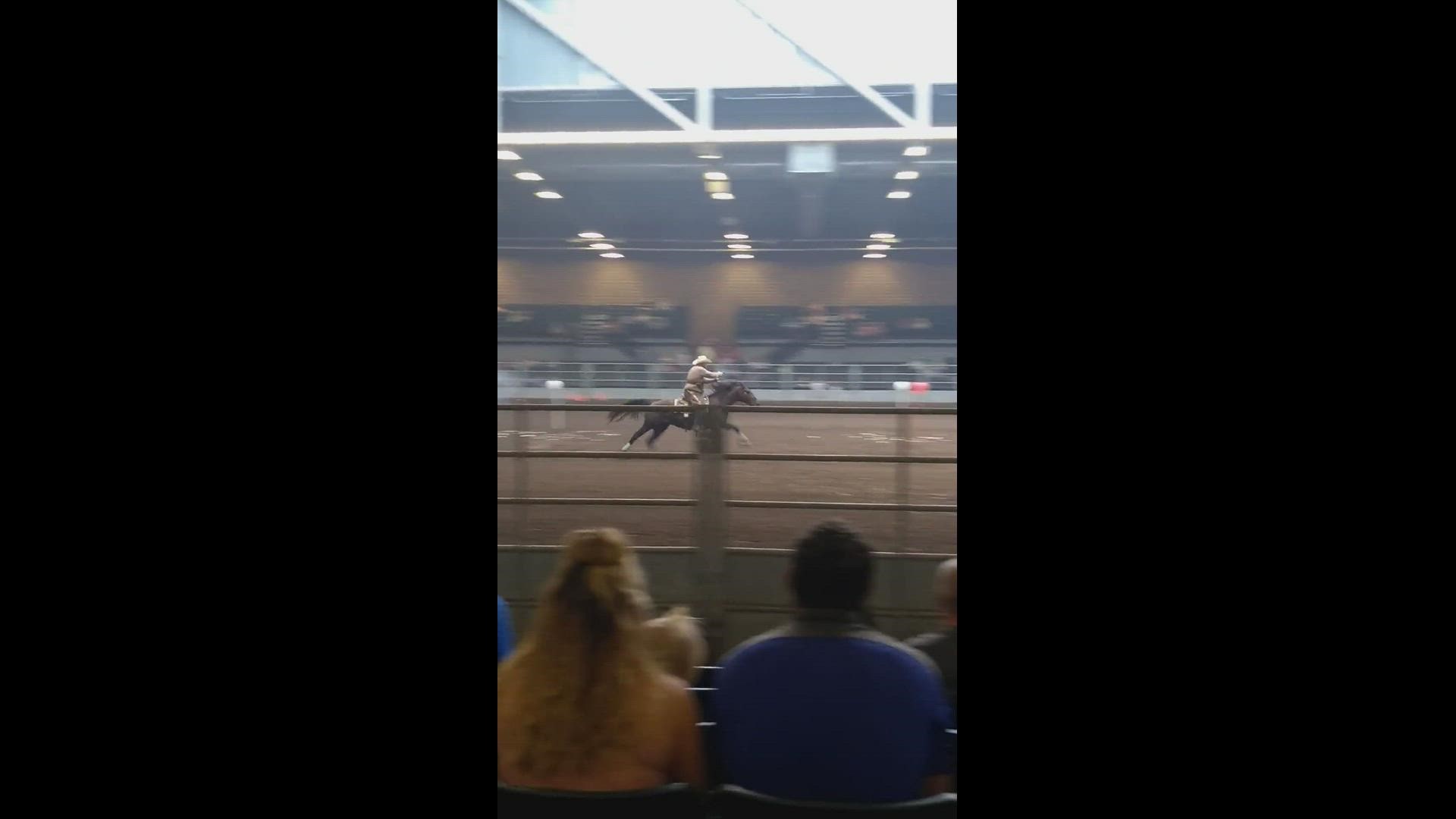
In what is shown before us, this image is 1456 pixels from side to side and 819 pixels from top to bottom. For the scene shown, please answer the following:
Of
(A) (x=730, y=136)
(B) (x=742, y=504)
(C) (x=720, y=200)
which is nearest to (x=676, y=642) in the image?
(B) (x=742, y=504)

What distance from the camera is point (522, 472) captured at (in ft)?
5.68

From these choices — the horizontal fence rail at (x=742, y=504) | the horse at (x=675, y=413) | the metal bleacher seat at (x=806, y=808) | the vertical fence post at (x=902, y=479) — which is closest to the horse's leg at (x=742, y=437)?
the horse at (x=675, y=413)

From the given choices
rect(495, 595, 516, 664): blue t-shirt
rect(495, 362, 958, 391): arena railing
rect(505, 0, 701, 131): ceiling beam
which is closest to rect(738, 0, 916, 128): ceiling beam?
rect(505, 0, 701, 131): ceiling beam

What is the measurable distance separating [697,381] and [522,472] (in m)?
0.43

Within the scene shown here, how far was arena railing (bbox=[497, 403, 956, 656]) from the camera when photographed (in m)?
1.55

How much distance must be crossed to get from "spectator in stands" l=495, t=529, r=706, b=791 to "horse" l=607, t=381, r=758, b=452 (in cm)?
23

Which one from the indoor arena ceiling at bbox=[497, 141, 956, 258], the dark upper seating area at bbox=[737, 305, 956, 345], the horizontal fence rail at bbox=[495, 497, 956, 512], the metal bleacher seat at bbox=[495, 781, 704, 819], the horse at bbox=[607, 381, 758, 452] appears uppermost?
the indoor arena ceiling at bbox=[497, 141, 956, 258]

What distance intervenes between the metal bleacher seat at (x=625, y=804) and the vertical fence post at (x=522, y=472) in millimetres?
483

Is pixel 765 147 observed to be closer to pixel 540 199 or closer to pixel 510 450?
pixel 540 199

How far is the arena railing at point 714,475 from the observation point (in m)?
1.55

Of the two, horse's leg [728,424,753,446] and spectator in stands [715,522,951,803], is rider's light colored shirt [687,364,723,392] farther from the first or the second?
spectator in stands [715,522,951,803]

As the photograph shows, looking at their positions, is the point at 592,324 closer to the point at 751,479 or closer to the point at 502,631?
the point at 751,479

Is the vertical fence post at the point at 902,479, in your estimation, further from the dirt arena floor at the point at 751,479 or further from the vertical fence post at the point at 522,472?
the vertical fence post at the point at 522,472
